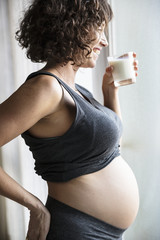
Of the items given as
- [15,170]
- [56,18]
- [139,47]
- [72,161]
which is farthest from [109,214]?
[139,47]

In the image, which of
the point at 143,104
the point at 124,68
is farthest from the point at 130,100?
the point at 124,68

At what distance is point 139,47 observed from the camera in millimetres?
1585

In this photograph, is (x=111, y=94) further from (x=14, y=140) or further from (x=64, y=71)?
(x=14, y=140)

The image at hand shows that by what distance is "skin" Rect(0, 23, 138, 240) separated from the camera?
840 mm

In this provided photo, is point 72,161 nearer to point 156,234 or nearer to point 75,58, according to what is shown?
point 75,58

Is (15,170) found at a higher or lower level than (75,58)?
lower

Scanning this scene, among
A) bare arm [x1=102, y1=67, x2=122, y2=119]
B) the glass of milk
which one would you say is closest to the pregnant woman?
the glass of milk

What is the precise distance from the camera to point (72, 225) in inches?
37.4

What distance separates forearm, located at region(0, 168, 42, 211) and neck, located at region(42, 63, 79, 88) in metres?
0.35

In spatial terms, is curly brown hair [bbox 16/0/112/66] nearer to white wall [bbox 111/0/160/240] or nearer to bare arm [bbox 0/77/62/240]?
bare arm [bbox 0/77/62/240]

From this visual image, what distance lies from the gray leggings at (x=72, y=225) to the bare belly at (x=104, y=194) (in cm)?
2

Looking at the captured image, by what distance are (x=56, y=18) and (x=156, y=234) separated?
129 cm

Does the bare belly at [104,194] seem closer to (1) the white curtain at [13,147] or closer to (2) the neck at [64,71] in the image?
(2) the neck at [64,71]

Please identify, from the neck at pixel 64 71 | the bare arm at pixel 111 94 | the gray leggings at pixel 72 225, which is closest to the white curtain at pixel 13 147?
the bare arm at pixel 111 94
